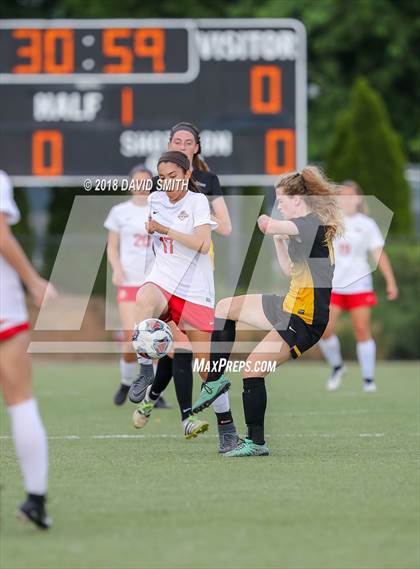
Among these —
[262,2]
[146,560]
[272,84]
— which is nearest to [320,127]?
[262,2]

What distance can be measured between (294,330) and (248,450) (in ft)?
2.61

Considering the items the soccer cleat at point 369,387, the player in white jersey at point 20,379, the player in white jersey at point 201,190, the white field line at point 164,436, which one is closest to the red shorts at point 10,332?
the player in white jersey at point 20,379

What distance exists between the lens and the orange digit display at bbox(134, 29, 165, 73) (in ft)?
56.5

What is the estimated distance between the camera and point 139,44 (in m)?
17.2

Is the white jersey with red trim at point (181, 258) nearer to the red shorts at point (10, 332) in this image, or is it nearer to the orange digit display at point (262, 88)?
the red shorts at point (10, 332)

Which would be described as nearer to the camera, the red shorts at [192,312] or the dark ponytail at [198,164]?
the red shorts at [192,312]

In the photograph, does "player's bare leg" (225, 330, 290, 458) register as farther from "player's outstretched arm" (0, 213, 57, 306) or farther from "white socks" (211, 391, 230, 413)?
"player's outstretched arm" (0, 213, 57, 306)

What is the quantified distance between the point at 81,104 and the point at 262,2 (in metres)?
11.8

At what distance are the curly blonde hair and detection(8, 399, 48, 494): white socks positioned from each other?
2886 mm

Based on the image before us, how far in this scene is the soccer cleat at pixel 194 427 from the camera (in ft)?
27.3

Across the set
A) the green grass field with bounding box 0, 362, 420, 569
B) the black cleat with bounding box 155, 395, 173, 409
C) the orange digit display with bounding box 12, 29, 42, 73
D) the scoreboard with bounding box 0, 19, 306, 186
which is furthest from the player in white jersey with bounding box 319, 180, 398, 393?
the orange digit display with bounding box 12, 29, 42, 73

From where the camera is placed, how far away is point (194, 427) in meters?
8.35

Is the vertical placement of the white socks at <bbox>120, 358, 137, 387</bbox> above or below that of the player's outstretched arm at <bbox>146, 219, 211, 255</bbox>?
below

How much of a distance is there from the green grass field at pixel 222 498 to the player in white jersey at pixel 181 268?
2.44ft
